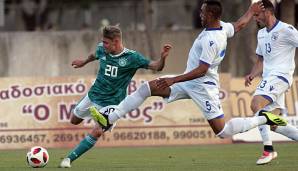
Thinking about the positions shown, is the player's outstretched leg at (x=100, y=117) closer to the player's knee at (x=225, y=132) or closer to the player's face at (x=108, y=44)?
the player's face at (x=108, y=44)

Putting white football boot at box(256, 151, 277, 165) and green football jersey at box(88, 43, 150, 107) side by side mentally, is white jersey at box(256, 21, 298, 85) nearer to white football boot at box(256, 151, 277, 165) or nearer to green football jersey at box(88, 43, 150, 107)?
white football boot at box(256, 151, 277, 165)

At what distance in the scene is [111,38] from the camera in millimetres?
14242

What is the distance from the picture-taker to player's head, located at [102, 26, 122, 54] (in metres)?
14.1

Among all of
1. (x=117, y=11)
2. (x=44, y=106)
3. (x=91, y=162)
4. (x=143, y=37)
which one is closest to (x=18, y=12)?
(x=117, y=11)

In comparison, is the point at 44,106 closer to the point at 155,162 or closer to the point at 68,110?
the point at 68,110

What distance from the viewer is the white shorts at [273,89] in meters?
14.7

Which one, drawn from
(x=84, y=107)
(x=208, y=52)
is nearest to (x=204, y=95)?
(x=208, y=52)

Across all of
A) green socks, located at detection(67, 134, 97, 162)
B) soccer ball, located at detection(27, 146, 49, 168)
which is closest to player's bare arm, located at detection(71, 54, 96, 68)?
green socks, located at detection(67, 134, 97, 162)

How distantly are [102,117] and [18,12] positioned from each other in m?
23.0

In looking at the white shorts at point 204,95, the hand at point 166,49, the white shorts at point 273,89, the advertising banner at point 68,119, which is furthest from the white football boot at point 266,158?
the advertising banner at point 68,119

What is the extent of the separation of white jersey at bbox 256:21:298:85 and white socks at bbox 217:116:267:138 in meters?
1.69

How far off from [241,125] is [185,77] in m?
1.06

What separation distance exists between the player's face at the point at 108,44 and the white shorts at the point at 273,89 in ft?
7.81

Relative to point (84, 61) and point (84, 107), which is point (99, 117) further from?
point (84, 61)
